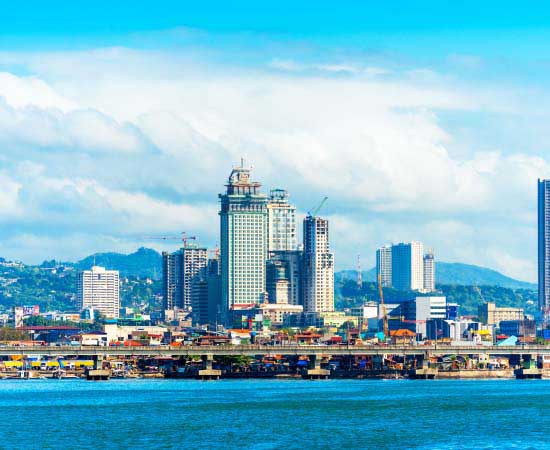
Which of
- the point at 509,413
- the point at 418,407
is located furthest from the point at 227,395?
the point at 509,413

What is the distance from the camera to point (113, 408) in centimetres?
12519

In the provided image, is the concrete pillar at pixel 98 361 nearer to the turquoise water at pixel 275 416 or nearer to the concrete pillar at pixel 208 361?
the concrete pillar at pixel 208 361

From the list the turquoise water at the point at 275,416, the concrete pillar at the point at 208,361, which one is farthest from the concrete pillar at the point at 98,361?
the turquoise water at the point at 275,416

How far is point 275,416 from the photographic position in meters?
115

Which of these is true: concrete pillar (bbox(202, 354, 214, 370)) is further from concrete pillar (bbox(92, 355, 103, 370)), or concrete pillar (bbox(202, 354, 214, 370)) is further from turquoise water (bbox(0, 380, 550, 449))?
turquoise water (bbox(0, 380, 550, 449))

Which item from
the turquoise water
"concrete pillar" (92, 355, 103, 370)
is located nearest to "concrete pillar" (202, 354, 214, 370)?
"concrete pillar" (92, 355, 103, 370)

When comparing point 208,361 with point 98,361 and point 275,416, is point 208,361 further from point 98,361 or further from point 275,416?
point 275,416

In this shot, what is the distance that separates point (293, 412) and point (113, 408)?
1500 centimetres

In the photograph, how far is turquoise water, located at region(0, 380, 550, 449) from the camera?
95.9 m

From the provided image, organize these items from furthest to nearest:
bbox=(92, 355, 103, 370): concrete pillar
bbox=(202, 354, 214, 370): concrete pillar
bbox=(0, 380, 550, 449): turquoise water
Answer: bbox=(202, 354, 214, 370): concrete pillar → bbox=(92, 355, 103, 370): concrete pillar → bbox=(0, 380, 550, 449): turquoise water

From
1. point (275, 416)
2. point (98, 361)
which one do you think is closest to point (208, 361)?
point (98, 361)

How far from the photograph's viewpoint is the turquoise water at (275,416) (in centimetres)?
9588

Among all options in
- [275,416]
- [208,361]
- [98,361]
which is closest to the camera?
[275,416]

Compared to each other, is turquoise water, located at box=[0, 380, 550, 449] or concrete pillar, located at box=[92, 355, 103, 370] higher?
concrete pillar, located at box=[92, 355, 103, 370]
